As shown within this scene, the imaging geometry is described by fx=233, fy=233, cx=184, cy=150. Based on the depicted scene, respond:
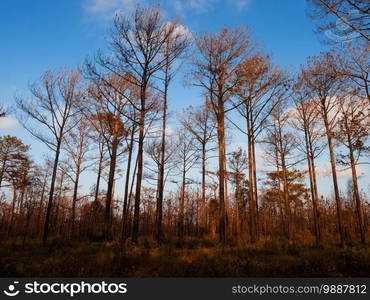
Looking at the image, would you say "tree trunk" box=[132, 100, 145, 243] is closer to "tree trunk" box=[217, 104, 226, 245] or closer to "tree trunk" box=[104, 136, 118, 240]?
"tree trunk" box=[104, 136, 118, 240]

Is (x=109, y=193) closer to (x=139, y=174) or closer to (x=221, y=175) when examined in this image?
(x=139, y=174)

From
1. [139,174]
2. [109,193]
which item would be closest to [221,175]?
[139,174]

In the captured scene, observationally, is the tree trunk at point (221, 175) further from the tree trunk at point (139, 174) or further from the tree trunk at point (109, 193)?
the tree trunk at point (109, 193)

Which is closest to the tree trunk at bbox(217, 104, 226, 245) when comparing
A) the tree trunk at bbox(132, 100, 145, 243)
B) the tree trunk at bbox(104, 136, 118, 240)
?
the tree trunk at bbox(132, 100, 145, 243)

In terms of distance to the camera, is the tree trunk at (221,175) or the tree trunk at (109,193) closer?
the tree trunk at (221,175)

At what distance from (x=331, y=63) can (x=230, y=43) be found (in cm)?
455

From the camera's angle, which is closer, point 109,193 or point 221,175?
point 221,175

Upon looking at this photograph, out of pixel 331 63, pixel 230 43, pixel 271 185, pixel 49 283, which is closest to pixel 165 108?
pixel 230 43

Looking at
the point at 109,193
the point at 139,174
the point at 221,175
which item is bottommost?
the point at 109,193

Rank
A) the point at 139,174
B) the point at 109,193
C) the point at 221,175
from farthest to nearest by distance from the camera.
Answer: the point at 109,193
the point at 221,175
the point at 139,174

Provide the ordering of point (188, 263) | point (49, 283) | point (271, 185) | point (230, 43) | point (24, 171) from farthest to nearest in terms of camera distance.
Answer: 1. point (271, 185)
2. point (24, 171)
3. point (230, 43)
4. point (188, 263)
5. point (49, 283)

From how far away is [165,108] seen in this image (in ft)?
39.2

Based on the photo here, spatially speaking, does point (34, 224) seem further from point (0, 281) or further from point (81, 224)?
point (0, 281)

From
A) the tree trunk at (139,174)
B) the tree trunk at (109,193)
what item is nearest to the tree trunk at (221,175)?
the tree trunk at (139,174)
